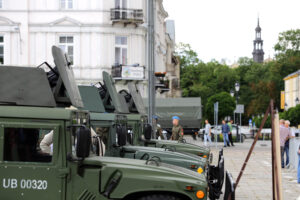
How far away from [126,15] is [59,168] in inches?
1346

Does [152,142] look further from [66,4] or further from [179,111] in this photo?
[179,111]

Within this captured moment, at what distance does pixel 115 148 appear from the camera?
9.97 meters

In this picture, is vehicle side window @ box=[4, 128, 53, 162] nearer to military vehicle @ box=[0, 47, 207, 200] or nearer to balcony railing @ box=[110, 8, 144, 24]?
military vehicle @ box=[0, 47, 207, 200]

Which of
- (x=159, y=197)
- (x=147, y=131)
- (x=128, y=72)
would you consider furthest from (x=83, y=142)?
(x=128, y=72)

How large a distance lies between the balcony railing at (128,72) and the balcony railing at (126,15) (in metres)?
3.14

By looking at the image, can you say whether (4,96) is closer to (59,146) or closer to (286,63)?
(59,146)

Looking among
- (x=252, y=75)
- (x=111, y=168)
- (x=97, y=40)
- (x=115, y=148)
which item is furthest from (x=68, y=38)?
(x=252, y=75)

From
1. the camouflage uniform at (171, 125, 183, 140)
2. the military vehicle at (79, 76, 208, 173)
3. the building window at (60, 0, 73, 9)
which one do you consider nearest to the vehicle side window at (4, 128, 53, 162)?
the military vehicle at (79, 76, 208, 173)

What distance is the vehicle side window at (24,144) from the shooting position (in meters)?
6.92

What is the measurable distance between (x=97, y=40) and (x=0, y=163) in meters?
33.7

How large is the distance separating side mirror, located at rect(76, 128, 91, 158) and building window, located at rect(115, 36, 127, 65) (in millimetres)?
34385

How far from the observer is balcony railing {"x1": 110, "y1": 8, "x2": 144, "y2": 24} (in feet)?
132

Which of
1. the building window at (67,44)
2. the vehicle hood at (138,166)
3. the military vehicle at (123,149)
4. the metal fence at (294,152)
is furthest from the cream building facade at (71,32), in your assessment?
the vehicle hood at (138,166)

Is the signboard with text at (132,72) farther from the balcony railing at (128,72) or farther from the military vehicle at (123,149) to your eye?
the military vehicle at (123,149)
